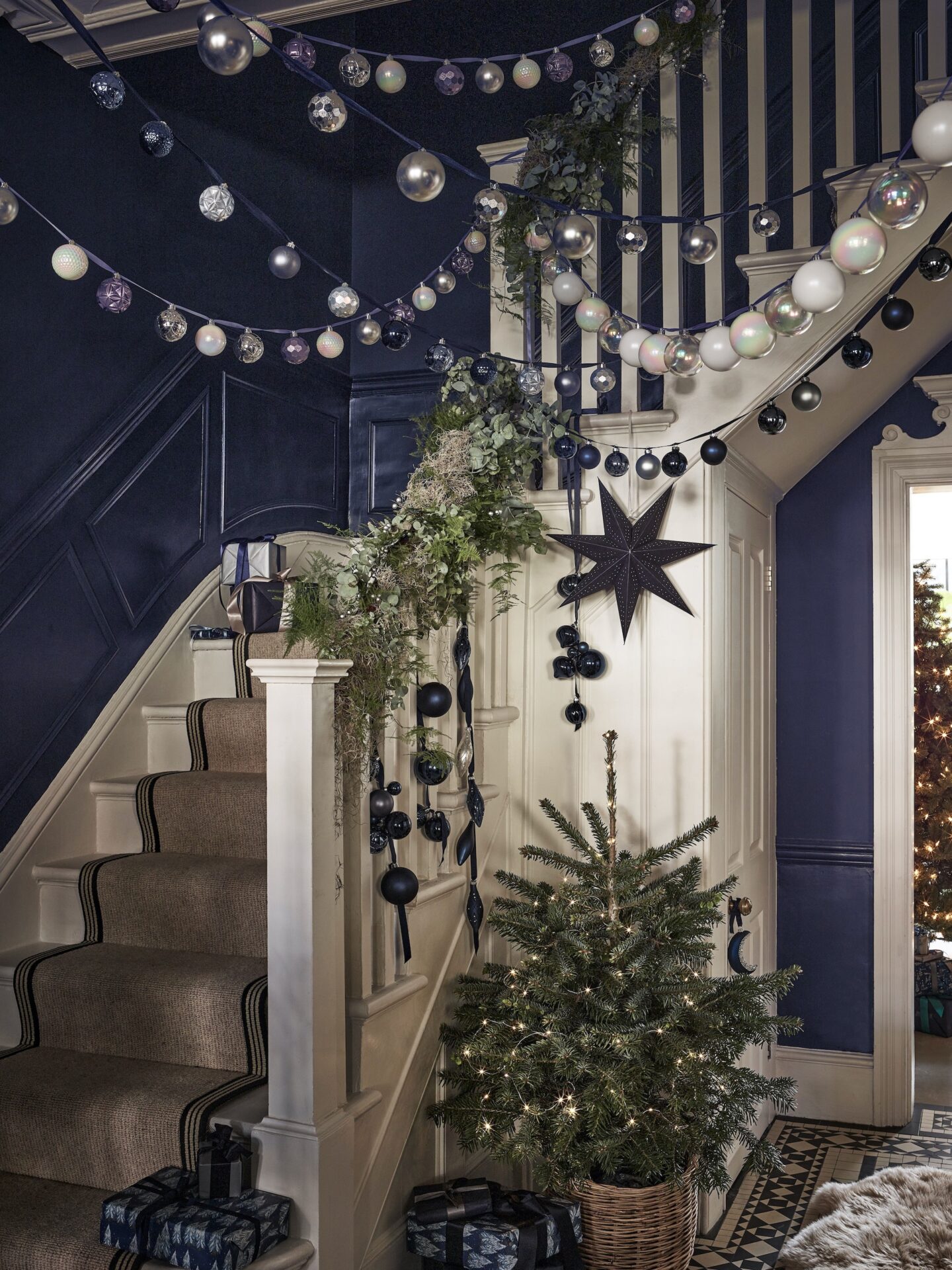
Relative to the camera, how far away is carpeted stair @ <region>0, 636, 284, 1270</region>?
2000mm

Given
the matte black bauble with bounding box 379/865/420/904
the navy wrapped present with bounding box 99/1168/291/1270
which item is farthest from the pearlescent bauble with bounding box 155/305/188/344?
the navy wrapped present with bounding box 99/1168/291/1270

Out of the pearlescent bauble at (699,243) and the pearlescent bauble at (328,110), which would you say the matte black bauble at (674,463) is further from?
the pearlescent bauble at (328,110)

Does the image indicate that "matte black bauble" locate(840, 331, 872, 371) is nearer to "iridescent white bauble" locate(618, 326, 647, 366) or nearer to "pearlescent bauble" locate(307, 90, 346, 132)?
"iridescent white bauble" locate(618, 326, 647, 366)

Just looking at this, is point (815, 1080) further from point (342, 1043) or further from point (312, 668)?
point (312, 668)

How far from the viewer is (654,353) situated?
6.89ft

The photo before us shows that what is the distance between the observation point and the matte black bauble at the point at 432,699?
2.38 metres

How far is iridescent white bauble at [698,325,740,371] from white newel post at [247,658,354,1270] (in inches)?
36.9

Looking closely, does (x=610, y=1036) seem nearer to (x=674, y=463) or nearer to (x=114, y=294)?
(x=674, y=463)

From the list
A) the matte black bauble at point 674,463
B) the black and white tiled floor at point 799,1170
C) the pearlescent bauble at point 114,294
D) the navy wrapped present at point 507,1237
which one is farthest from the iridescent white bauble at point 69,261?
the black and white tiled floor at point 799,1170

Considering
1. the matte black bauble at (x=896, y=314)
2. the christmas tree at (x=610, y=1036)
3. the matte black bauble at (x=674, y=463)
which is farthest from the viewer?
the matte black bauble at (x=674, y=463)

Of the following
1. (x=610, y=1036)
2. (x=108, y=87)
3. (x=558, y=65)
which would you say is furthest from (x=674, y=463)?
(x=108, y=87)

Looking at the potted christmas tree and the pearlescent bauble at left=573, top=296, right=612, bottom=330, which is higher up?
the pearlescent bauble at left=573, top=296, right=612, bottom=330

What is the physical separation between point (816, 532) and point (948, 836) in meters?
2.09

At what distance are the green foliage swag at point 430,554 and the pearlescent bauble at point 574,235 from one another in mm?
640
